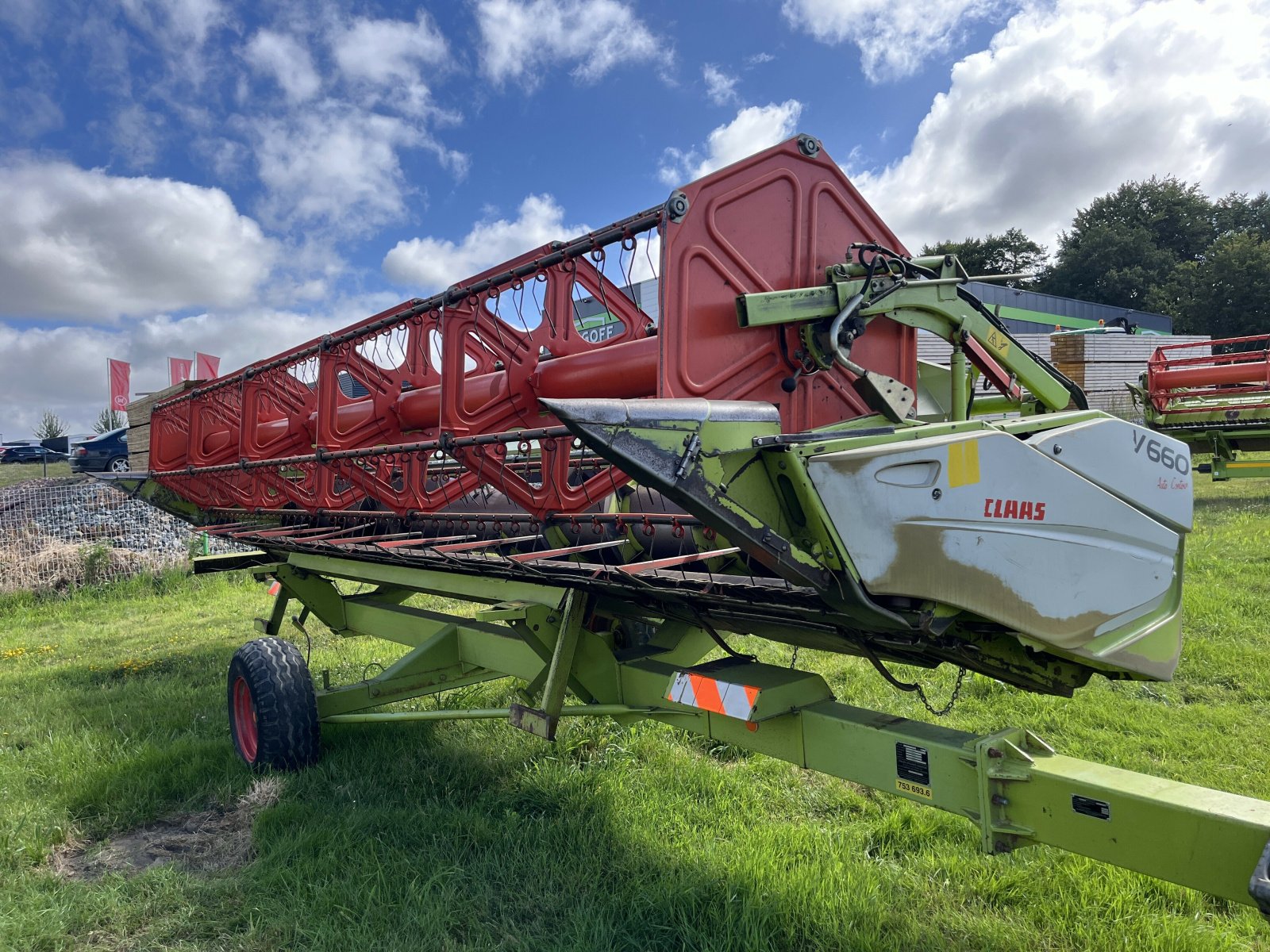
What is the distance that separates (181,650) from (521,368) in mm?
5763

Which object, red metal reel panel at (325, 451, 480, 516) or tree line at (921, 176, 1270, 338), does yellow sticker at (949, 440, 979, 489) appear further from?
tree line at (921, 176, 1270, 338)

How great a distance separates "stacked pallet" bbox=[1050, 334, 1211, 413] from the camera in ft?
78.5

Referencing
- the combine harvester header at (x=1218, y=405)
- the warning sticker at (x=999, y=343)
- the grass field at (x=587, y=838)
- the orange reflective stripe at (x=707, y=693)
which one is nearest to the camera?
the orange reflective stripe at (x=707, y=693)

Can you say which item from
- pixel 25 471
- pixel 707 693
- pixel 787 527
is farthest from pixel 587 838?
pixel 25 471

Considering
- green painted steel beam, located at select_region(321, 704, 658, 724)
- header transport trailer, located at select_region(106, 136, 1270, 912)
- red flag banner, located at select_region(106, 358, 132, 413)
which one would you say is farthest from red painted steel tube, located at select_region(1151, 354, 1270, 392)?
red flag banner, located at select_region(106, 358, 132, 413)

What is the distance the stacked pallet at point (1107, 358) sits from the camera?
942 inches

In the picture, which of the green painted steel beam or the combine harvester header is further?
the combine harvester header

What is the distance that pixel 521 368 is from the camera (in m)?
4.09

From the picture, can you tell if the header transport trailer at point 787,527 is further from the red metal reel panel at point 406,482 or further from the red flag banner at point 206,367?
the red flag banner at point 206,367

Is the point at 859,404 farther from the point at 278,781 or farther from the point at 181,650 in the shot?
the point at 181,650

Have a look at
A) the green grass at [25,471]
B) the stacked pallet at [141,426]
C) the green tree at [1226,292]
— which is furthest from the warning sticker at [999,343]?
the green tree at [1226,292]

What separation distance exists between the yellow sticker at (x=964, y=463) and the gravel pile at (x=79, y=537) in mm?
11270

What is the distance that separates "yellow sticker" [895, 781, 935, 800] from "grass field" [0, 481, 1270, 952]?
0.73 metres

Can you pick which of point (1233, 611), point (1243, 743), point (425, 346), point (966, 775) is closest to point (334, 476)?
point (425, 346)
